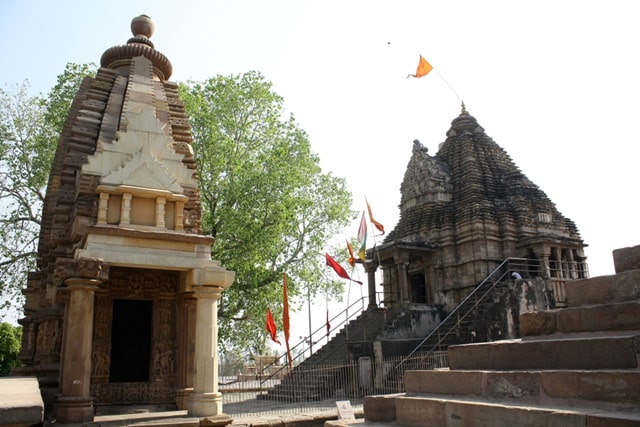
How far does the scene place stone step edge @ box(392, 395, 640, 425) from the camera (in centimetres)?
385

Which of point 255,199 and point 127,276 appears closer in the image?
point 127,276

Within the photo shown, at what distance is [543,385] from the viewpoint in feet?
15.3

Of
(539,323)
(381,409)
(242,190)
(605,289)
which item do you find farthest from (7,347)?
(605,289)

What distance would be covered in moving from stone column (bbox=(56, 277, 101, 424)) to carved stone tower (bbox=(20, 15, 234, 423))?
14 millimetres

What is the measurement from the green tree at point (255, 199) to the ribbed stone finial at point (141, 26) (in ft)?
22.2

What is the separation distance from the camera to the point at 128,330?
939 centimetres

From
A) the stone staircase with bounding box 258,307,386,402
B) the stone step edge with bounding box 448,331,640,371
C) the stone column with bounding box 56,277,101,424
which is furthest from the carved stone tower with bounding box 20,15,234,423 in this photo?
the stone staircase with bounding box 258,307,386,402

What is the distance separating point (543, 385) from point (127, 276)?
7347 mm

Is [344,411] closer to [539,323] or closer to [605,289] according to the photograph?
[539,323]

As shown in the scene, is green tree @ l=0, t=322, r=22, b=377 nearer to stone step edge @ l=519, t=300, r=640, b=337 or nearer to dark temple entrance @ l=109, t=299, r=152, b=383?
dark temple entrance @ l=109, t=299, r=152, b=383

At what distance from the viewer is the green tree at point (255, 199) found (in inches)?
722

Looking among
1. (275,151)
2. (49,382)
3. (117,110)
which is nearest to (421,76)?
(275,151)

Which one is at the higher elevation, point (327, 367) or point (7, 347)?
point (7, 347)

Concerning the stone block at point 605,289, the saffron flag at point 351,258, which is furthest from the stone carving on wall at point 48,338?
the saffron flag at point 351,258
